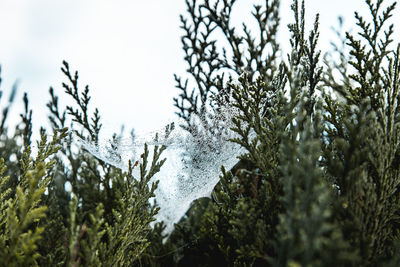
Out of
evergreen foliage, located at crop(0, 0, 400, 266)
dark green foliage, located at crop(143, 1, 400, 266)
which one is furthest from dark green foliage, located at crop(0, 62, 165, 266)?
dark green foliage, located at crop(143, 1, 400, 266)

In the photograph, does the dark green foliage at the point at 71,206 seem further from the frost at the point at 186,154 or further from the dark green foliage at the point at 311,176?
the dark green foliage at the point at 311,176

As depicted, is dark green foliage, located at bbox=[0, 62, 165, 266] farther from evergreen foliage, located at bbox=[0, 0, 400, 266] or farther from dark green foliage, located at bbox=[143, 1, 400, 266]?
dark green foliage, located at bbox=[143, 1, 400, 266]

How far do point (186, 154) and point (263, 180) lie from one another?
1.18 m

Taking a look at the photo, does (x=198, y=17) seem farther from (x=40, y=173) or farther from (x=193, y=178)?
(x=40, y=173)

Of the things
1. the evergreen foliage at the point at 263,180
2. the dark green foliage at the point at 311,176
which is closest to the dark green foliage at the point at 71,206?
the evergreen foliage at the point at 263,180

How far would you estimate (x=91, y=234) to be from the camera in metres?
1.22

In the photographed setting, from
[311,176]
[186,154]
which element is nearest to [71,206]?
[311,176]

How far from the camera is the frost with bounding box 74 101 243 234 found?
2.66 m

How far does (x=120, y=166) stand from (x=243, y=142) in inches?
60.4

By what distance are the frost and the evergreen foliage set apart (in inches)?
3.6

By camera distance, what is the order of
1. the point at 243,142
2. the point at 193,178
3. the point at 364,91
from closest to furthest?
the point at 243,142 → the point at 364,91 → the point at 193,178

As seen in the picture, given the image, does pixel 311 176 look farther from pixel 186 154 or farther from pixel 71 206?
pixel 186 154

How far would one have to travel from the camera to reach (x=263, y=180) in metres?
1.74

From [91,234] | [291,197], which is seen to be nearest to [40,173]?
[91,234]
